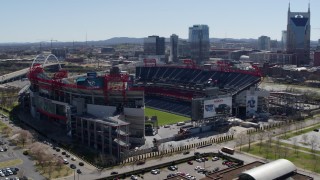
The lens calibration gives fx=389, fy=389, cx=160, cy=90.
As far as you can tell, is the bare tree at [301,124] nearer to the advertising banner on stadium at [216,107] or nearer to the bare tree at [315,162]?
the advertising banner on stadium at [216,107]

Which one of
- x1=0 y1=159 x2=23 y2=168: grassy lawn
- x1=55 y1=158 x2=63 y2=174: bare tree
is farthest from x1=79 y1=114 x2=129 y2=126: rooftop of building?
x1=0 y1=159 x2=23 y2=168: grassy lawn

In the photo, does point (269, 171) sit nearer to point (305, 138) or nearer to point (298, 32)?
point (305, 138)

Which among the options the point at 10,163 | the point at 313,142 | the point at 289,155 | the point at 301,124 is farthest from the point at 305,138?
the point at 10,163

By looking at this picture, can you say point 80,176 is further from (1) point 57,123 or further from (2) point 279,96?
(2) point 279,96

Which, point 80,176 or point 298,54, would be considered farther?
point 298,54

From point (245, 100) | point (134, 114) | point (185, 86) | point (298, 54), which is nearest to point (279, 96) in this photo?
point (245, 100)

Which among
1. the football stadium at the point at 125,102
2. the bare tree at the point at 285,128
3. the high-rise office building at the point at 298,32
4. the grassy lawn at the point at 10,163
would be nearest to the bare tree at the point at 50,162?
the grassy lawn at the point at 10,163
